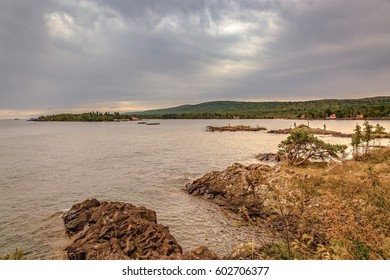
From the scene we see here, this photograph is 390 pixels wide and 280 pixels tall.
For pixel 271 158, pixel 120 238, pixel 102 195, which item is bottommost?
pixel 271 158

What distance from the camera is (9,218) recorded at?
68.9 feet

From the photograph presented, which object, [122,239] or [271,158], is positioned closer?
[122,239]

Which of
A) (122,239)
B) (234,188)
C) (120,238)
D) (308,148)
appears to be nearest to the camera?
(122,239)

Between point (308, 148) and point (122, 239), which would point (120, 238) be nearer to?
point (122, 239)

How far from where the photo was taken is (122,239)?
1434 cm

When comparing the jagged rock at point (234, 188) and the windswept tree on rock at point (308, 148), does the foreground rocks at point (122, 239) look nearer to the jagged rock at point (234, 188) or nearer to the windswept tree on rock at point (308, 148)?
the jagged rock at point (234, 188)

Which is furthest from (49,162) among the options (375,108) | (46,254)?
(375,108)

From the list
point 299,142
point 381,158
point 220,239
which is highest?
point 299,142

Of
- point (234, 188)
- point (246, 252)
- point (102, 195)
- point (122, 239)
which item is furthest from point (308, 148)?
point (122, 239)

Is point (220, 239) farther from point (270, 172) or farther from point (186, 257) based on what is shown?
point (270, 172)

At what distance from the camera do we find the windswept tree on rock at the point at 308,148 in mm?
30375

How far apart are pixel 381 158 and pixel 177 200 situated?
24.7 metres

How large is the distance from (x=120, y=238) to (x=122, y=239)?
203 mm

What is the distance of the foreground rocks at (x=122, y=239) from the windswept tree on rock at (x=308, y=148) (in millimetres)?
20152
